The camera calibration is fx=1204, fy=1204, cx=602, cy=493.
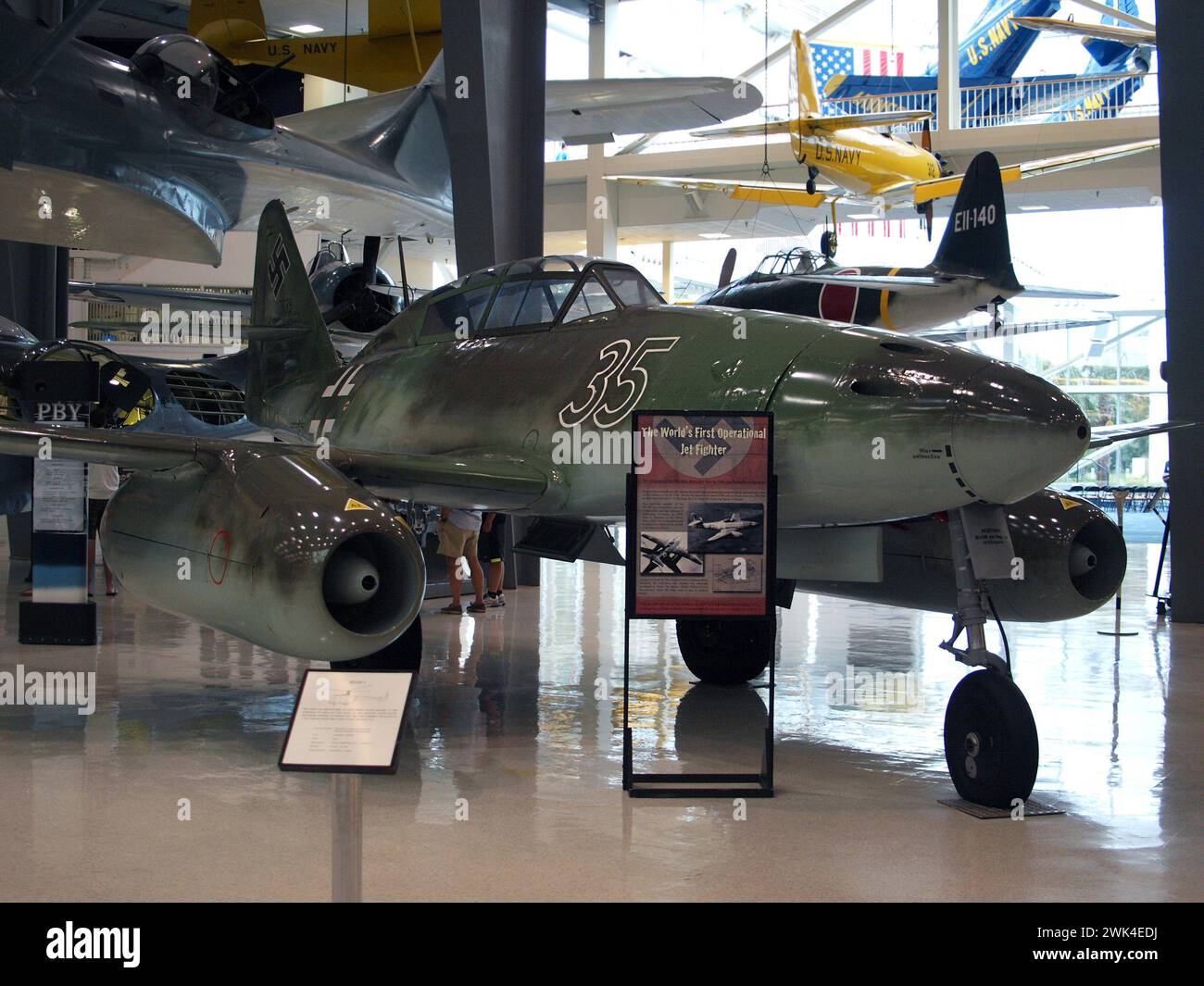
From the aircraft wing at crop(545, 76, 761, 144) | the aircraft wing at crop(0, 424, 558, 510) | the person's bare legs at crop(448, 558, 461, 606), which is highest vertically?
the aircraft wing at crop(545, 76, 761, 144)

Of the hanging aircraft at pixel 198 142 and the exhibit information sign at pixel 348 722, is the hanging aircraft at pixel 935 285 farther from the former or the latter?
the exhibit information sign at pixel 348 722

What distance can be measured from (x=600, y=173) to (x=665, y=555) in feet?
76.7

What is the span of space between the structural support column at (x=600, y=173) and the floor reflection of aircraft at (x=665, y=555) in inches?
878

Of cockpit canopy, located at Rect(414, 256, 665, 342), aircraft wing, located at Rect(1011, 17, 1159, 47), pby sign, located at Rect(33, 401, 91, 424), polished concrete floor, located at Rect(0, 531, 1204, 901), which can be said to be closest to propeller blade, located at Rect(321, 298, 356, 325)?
pby sign, located at Rect(33, 401, 91, 424)

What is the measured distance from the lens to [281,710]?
6.82 metres

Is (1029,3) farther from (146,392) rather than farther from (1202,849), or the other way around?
(1202,849)

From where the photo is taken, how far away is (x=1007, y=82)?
30406mm

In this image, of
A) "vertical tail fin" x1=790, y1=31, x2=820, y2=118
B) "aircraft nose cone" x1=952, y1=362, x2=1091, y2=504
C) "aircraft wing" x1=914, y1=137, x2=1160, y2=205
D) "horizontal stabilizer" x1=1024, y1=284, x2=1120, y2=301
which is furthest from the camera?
"vertical tail fin" x1=790, y1=31, x2=820, y2=118

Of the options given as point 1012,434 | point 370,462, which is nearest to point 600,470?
point 370,462

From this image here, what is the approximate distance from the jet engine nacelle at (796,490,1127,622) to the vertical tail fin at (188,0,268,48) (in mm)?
12762

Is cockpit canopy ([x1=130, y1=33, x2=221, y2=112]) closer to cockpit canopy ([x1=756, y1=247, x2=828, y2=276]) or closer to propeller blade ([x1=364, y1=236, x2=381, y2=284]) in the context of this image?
propeller blade ([x1=364, y1=236, x2=381, y2=284])

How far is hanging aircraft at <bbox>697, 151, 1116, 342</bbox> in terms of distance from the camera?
54.2 feet

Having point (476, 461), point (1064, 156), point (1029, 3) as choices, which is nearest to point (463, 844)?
point (476, 461)
